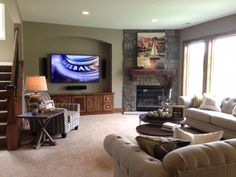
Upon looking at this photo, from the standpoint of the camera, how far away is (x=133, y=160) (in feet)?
5.22

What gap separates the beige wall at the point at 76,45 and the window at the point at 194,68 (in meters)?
2.13

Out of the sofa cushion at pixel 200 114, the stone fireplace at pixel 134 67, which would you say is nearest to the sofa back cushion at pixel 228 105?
the sofa cushion at pixel 200 114

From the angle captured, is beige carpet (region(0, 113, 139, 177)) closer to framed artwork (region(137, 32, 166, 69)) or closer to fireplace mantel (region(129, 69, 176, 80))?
fireplace mantel (region(129, 69, 176, 80))

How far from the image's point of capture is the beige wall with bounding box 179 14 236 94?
17.5 feet

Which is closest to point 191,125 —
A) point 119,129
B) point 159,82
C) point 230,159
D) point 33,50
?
point 119,129

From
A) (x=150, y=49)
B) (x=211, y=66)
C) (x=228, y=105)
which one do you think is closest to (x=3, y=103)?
(x=150, y=49)

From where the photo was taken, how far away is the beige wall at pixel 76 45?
645 cm

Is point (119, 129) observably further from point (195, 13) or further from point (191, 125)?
point (195, 13)

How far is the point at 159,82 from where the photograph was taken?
7.42 metres

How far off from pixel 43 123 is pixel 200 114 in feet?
10.6

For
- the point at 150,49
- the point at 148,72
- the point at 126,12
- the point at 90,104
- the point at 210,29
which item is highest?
the point at 126,12

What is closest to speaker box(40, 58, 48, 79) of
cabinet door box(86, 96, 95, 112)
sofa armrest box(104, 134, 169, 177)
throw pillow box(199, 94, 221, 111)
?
cabinet door box(86, 96, 95, 112)

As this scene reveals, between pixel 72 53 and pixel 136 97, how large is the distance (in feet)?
8.27

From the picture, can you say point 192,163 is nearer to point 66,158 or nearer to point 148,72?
point 66,158
